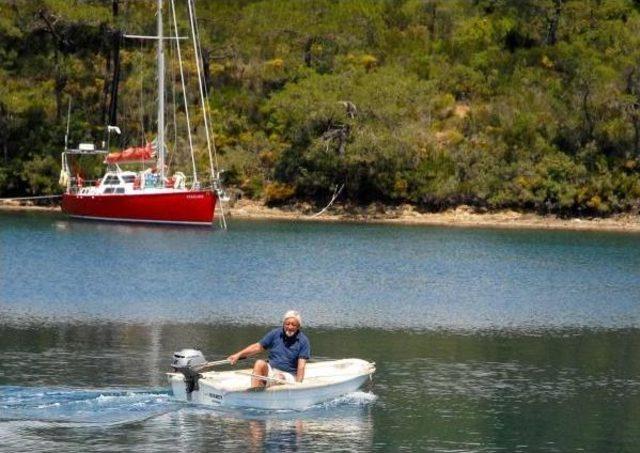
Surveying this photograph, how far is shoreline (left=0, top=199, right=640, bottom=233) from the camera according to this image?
70.8m

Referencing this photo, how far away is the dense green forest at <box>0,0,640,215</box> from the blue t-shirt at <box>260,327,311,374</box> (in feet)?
151

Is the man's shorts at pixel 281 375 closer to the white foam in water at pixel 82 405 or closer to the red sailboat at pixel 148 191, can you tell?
the white foam in water at pixel 82 405

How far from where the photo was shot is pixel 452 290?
46.0 metres

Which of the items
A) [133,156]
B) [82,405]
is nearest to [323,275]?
[82,405]

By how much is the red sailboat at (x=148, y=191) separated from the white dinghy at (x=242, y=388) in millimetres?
40121

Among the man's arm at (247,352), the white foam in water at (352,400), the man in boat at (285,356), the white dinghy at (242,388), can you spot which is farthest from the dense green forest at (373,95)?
the man in boat at (285,356)

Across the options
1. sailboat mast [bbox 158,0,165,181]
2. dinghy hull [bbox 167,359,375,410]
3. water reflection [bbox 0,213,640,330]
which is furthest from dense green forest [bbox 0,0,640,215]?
dinghy hull [bbox 167,359,375,410]

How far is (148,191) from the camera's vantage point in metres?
69.1

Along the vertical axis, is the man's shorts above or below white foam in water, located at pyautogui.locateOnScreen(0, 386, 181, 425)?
above

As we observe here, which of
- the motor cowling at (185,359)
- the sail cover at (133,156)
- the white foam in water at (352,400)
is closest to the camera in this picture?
the motor cowling at (185,359)

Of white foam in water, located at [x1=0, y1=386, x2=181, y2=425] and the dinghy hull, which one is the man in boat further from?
white foam in water, located at [x1=0, y1=386, x2=181, y2=425]

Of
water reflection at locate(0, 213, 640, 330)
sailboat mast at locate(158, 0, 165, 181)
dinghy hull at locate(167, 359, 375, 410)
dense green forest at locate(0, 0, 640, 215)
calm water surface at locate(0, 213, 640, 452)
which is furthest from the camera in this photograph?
dense green forest at locate(0, 0, 640, 215)

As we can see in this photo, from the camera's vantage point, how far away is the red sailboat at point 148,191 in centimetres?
6794

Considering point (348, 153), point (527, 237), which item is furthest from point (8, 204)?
point (527, 237)
